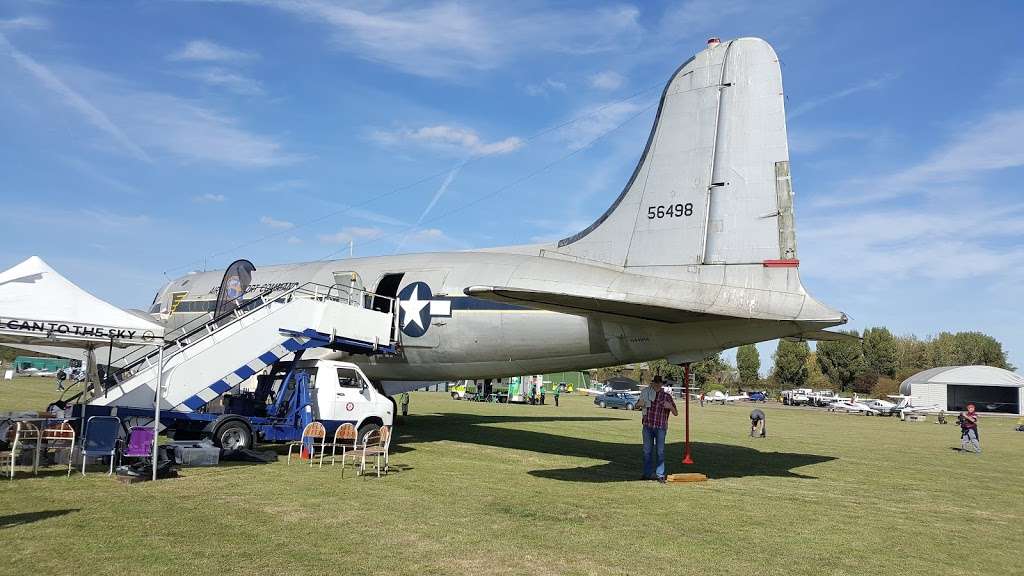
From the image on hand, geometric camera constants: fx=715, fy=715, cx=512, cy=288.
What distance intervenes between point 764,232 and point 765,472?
21.2ft

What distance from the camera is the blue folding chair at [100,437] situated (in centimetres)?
Answer: 1423

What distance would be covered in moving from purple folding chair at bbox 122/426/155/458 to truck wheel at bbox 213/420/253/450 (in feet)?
11.2

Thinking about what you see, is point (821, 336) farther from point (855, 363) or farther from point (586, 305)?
point (855, 363)

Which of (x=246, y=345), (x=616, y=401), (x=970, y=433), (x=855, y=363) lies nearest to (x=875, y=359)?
(x=855, y=363)

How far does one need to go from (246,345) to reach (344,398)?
9.24ft

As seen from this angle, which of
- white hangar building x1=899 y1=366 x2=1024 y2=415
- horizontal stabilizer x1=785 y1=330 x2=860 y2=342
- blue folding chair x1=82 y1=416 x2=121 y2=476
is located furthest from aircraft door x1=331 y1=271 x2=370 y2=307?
white hangar building x1=899 y1=366 x2=1024 y2=415

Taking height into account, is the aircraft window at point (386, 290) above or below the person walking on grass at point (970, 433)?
above

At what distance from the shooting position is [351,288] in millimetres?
22062

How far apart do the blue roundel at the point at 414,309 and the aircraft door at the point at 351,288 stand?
A: 153 centimetres

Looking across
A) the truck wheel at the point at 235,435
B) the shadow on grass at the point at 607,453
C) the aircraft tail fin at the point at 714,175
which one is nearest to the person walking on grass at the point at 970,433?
the shadow on grass at the point at 607,453

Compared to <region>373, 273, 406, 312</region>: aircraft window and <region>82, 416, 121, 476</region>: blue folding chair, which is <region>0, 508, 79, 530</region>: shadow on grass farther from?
<region>373, 273, 406, 312</region>: aircraft window

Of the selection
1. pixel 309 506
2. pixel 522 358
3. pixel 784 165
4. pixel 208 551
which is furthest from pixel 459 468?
pixel 784 165

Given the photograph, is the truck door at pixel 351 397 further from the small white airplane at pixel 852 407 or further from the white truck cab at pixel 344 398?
the small white airplane at pixel 852 407

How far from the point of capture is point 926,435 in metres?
35.5
